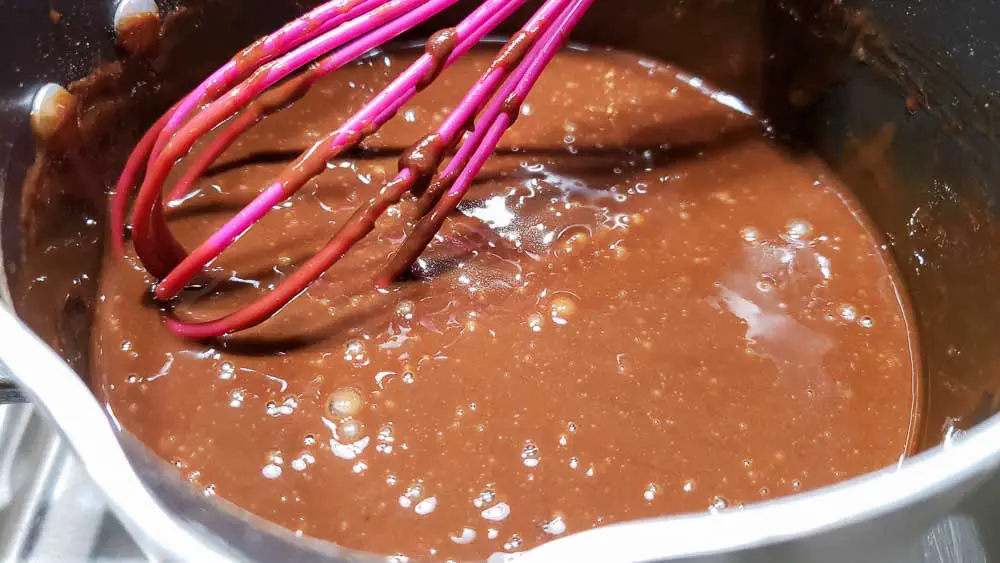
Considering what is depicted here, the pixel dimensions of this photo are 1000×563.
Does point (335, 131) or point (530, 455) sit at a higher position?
point (335, 131)

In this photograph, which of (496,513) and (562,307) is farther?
(562,307)

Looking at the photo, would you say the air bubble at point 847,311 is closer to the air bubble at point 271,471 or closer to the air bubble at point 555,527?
the air bubble at point 555,527

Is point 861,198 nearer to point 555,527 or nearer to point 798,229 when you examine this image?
point 798,229

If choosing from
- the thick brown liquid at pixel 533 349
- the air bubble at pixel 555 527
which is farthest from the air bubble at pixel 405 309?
the air bubble at pixel 555 527

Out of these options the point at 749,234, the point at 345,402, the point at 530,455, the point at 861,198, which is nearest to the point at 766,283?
the point at 749,234

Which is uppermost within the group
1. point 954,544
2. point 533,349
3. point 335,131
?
point 335,131

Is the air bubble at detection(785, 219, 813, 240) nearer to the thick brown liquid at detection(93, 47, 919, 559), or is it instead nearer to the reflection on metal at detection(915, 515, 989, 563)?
the thick brown liquid at detection(93, 47, 919, 559)

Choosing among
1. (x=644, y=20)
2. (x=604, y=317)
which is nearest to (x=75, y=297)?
(x=604, y=317)
